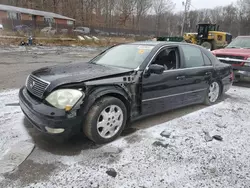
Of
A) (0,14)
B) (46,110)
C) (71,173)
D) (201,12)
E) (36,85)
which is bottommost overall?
(71,173)

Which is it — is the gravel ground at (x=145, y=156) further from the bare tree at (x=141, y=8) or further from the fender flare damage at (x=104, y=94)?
the bare tree at (x=141, y=8)

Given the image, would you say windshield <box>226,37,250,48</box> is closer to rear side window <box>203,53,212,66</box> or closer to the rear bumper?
rear side window <box>203,53,212,66</box>

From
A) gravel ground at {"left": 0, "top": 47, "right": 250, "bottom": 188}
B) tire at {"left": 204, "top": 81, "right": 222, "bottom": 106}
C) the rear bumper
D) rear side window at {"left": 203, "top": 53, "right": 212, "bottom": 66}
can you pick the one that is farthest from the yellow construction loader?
the rear bumper

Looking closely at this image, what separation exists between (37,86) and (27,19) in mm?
43069

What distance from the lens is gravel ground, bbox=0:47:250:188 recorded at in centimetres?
228

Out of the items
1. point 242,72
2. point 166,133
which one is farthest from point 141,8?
point 166,133

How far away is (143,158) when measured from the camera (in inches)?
107

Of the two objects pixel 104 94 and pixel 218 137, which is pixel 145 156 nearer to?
pixel 104 94

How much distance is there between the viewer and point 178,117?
4.12 metres

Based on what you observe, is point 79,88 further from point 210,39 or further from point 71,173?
point 210,39

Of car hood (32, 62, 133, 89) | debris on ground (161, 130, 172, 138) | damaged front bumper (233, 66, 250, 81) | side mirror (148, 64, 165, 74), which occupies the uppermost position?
side mirror (148, 64, 165, 74)

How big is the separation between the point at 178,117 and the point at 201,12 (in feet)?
289

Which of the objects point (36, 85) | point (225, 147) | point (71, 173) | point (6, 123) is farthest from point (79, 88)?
point (225, 147)

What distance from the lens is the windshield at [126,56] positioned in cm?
347
